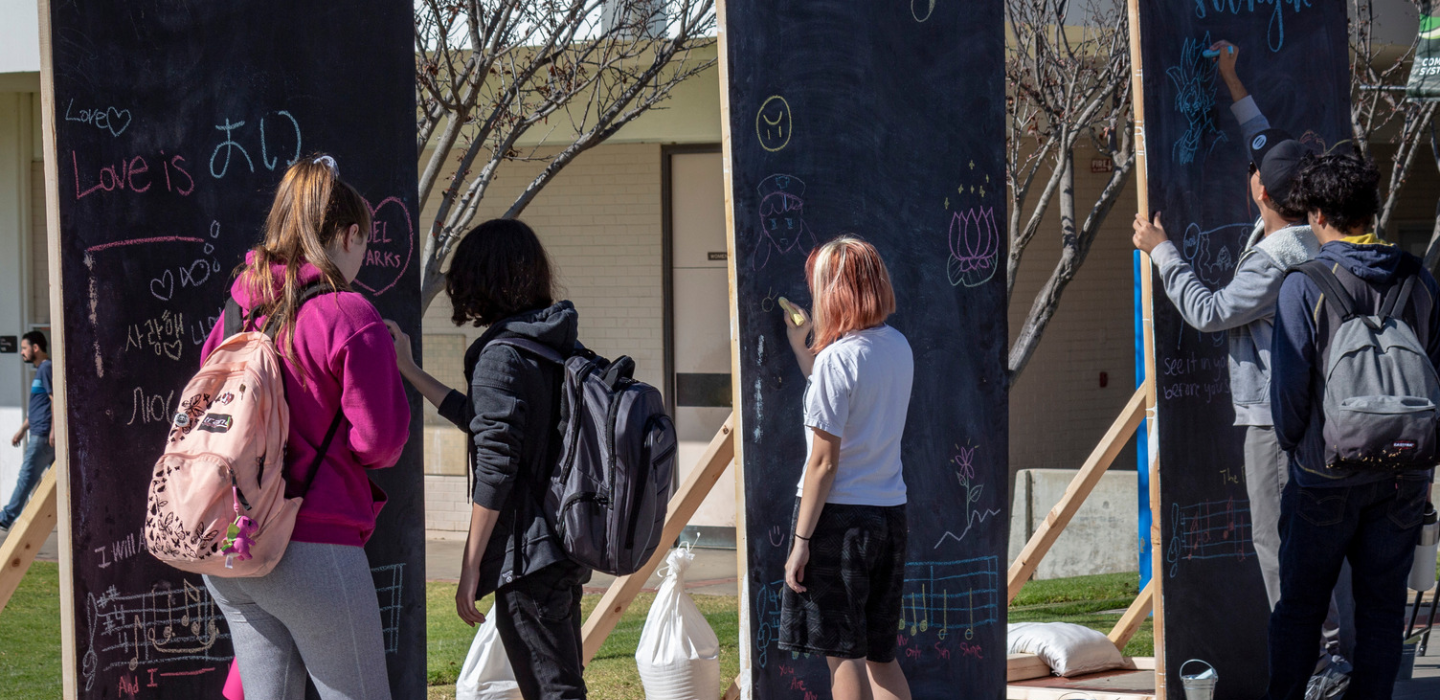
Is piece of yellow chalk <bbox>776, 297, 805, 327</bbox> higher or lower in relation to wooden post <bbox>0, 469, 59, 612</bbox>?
higher

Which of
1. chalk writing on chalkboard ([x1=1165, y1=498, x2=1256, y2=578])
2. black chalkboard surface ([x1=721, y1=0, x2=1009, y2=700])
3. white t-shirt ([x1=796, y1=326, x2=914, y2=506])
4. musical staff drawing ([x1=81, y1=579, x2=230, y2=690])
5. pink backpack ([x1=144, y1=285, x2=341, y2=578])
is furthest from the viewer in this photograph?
chalk writing on chalkboard ([x1=1165, y1=498, x2=1256, y2=578])

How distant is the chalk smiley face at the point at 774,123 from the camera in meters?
4.54

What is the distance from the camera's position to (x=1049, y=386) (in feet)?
44.4

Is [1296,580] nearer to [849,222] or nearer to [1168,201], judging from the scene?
[1168,201]

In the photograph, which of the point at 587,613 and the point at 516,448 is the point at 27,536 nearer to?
the point at 516,448

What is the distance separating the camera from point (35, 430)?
39.4ft

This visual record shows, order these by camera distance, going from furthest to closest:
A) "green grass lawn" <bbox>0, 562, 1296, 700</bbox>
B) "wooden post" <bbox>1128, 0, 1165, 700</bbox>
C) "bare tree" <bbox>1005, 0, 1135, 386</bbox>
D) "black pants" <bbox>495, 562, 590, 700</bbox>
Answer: "bare tree" <bbox>1005, 0, 1135, 386</bbox> < "green grass lawn" <bbox>0, 562, 1296, 700</bbox> < "wooden post" <bbox>1128, 0, 1165, 700</bbox> < "black pants" <bbox>495, 562, 590, 700</bbox>

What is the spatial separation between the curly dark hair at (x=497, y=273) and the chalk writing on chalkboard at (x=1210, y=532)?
285 cm

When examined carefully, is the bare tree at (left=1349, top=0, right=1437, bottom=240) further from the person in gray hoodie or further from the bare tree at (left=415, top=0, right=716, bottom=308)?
the person in gray hoodie

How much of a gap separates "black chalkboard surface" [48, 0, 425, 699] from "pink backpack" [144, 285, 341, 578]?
56 cm

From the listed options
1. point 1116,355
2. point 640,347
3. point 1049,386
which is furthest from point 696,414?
point 1116,355

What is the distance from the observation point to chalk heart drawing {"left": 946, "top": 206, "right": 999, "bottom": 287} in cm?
502

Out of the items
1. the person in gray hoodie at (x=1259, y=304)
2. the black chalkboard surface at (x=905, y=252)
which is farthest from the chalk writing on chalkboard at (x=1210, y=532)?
the black chalkboard surface at (x=905, y=252)

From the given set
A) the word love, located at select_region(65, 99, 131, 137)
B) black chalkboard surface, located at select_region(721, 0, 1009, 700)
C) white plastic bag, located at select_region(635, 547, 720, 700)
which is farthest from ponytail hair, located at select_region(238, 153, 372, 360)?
white plastic bag, located at select_region(635, 547, 720, 700)
